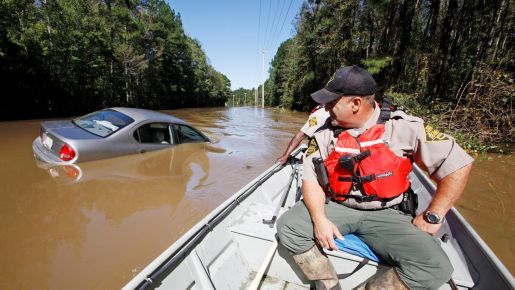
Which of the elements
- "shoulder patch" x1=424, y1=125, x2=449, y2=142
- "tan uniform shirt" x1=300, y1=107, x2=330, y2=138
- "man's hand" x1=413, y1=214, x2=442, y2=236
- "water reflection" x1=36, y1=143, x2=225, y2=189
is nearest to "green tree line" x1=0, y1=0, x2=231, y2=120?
"water reflection" x1=36, y1=143, x2=225, y2=189

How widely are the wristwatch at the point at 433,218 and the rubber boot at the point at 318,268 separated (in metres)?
0.77

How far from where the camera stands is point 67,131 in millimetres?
4883

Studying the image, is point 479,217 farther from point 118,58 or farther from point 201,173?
point 118,58

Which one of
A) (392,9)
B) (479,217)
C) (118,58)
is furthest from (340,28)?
(479,217)

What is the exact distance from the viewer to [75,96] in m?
19.6

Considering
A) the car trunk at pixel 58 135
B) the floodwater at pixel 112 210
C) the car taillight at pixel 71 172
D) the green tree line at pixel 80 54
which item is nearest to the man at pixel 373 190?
the floodwater at pixel 112 210

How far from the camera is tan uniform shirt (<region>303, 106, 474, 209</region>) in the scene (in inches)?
72.2

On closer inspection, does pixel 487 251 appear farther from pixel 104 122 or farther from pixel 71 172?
pixel 104 122

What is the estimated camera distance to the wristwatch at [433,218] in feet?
6.14

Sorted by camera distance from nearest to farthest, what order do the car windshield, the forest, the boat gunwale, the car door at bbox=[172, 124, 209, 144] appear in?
1. the boat gunwale
2. the car windshield
3. the car door at bbox=[172, 124, 209, 144]
4. the forest

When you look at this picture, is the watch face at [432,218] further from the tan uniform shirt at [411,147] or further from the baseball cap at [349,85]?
the baseball cap at [349,85]

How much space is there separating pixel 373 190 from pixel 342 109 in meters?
0.62

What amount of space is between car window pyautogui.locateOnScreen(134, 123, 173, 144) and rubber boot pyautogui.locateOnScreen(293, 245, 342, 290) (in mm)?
4405

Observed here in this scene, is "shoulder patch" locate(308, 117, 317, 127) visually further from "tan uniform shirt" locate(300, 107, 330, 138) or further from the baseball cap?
the baseball cap
